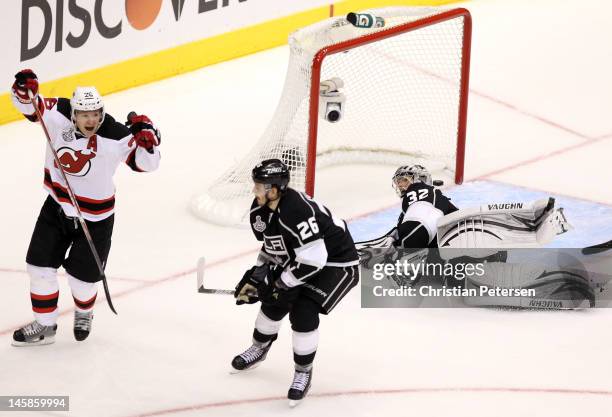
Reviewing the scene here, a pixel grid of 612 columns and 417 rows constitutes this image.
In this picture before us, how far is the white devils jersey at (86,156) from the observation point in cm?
568

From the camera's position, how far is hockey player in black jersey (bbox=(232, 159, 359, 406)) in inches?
205

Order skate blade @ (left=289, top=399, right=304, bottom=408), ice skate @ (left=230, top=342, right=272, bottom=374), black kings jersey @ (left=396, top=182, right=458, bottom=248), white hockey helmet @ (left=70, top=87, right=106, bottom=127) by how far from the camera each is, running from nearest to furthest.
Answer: skate blade @ (left=289, top=399, right=304, bottom=408)
white hockey helmet @ (left=70, top=87, right=106, bottom=127)
ice skate @ (left=230, top=342, right=272, bottom=374)
black kings jersey @ (left=396, top=182, right=458, bottom=248)

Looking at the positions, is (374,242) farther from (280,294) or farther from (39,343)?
(39,343)

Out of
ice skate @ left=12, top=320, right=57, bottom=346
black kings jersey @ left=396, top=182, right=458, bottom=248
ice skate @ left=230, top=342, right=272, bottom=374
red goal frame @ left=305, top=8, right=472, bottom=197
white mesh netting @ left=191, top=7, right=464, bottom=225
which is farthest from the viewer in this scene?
white mesh netting @ left=191, top=7, right=464, bottom=225

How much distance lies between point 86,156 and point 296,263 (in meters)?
1.00

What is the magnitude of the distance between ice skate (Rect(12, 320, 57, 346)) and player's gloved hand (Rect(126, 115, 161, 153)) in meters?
0.89

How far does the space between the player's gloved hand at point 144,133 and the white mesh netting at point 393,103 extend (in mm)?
1630

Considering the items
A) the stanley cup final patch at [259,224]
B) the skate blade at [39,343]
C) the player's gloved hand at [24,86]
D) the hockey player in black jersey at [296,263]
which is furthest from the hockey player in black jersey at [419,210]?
the player's gloved hand at [24,86]

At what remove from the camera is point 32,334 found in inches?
234

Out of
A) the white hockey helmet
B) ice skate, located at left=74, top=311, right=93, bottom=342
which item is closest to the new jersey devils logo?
the white hockey helmet

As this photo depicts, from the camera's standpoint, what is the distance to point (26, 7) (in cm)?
798

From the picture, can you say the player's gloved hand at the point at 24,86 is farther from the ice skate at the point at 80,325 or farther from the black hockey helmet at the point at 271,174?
the black hockey helmet at the point at 271,174

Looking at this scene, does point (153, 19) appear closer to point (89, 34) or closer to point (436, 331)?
point (89, 34)

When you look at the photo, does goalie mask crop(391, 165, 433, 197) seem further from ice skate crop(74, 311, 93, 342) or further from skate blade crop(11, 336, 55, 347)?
skate blade crop(11, 336, 55, 347)
